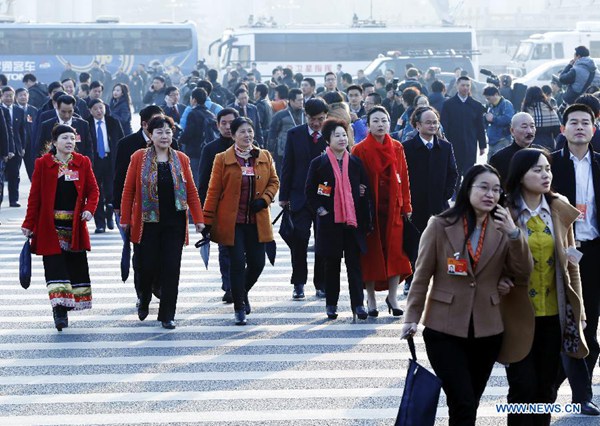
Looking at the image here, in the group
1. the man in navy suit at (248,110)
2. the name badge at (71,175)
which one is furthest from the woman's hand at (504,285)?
the man in navy suit at (248,110)

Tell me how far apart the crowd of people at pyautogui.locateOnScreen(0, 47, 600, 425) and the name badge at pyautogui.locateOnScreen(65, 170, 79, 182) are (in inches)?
0.4

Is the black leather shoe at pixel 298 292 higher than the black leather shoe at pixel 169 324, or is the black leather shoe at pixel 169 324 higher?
the black leather shoe at pixel 298 292

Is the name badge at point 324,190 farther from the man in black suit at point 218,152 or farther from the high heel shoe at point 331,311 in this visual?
the man in black suit at point 218,152

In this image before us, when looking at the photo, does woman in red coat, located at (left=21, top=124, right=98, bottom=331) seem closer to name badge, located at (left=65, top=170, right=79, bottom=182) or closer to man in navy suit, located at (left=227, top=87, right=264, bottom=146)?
name badge, located at (left=65, top=170, right=79, bottom=182)

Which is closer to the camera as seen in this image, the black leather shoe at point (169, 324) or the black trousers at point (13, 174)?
the black leather shoe at point (169, 324)

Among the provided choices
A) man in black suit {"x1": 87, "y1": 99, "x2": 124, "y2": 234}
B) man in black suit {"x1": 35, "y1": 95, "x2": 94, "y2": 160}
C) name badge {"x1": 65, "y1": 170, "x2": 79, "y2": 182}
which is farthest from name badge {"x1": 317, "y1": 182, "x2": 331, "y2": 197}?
man in black suit {"x1": 87, "y1": 99, "x2": 124, "y2": 234}

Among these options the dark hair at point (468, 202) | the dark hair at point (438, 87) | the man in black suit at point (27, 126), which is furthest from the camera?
the dark hair at point (438, 87)

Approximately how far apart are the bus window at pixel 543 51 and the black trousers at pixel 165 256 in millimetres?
42609

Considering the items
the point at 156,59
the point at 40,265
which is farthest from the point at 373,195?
the point at 156,59

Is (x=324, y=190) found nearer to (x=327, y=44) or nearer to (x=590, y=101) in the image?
(x=590, y=101)

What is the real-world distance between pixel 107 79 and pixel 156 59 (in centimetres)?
747

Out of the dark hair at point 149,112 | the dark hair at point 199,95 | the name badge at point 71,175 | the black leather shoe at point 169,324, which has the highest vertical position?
the dark hair at point 199,95

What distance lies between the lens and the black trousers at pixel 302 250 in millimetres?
11477

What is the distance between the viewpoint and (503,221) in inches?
247
